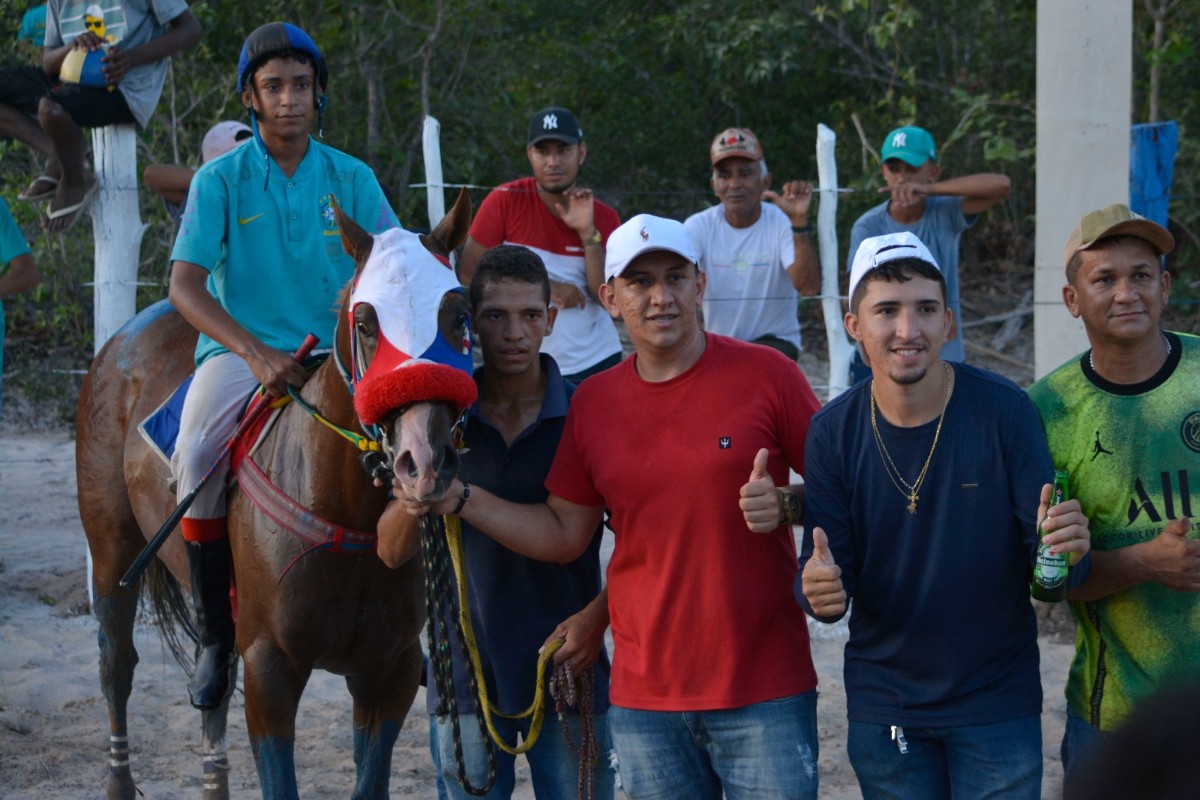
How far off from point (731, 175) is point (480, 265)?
3.33 meters

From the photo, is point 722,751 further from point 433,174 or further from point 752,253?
point 433,174

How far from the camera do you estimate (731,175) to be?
6461 mm

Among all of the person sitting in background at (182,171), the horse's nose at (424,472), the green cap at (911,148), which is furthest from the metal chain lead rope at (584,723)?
the green cap at (911,148)

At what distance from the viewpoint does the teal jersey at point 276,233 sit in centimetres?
401

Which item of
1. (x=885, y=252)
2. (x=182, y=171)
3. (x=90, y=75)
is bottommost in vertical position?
(x=885, y=252)

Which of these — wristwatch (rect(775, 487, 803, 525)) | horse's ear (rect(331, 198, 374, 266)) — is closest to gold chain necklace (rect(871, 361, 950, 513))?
wristwatch (rect(775, 487, 803, 525))

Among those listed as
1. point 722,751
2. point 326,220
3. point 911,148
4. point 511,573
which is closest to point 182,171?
point 326,220

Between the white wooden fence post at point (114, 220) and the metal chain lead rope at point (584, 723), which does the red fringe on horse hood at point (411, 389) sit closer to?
the metal chain lead rope at point (584, 723)

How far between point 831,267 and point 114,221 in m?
3.87

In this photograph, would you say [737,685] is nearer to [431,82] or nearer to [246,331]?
[246,331]

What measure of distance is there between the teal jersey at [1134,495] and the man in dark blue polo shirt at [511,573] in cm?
115

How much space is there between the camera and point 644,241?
3.07 meters

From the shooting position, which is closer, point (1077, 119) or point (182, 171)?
point (1077, 119)

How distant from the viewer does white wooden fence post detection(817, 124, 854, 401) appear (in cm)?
718
